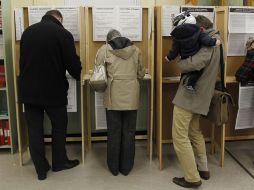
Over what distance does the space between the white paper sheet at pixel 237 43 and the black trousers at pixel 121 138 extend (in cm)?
133

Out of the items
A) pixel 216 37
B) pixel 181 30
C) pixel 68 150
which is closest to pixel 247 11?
pixel 216 37

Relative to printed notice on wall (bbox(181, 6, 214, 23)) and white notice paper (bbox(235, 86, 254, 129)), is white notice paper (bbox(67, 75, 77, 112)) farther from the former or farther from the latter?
white notice paper (bbox(235, 86, 254, 129))

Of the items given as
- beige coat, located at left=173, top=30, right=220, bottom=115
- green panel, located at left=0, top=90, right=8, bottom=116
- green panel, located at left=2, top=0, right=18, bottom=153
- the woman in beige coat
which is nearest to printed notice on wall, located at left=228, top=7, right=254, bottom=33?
beige coat, located at left=173, top=30, right=220, bottom=115

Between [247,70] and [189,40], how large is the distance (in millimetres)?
883

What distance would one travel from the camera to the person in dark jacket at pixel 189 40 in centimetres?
261

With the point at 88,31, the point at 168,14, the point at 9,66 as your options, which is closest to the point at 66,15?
the point at 88,31

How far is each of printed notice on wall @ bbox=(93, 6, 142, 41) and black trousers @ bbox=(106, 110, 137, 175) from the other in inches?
36.2

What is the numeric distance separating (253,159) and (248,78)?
0.94 meters

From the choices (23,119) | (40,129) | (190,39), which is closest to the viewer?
(190,39)

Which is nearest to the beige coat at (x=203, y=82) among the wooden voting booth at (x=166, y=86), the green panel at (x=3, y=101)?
the wooden voting booth at (x=166, y=86)

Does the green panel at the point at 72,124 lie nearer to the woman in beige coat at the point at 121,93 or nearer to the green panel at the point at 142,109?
the green panel at the point at 142,109

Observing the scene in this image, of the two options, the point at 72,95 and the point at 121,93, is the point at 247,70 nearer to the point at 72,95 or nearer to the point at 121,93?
the point at 121,93

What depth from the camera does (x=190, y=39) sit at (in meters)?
2.61

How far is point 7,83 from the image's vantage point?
3.56 metres
